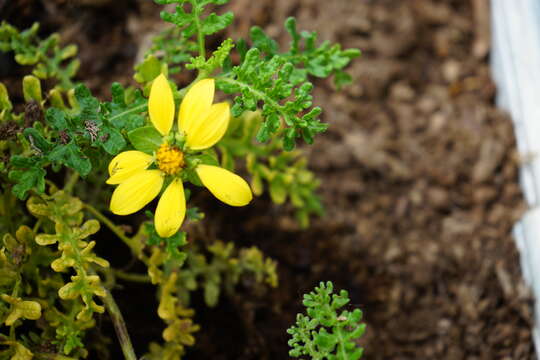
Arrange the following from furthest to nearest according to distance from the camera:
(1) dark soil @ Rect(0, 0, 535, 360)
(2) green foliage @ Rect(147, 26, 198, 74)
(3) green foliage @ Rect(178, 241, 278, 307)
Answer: (1) dark soil @ Rect(0, 0, 535, 360)
(3) green foliage @ Rect(178, 241, 278, 307)
(2) green foliage @ Rect(147, 26, 198, 74)

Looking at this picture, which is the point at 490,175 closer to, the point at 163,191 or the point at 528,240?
the point at 528,240

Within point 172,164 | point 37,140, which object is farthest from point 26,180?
point 172,164

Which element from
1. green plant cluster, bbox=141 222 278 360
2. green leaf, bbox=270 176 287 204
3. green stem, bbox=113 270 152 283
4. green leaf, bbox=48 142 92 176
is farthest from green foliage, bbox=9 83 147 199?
green leaf, bbox=270 176 287 204

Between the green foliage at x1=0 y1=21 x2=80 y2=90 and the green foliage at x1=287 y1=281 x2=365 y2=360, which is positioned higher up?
the green foliage at x1=0 y1=21 x2=80 y2=90

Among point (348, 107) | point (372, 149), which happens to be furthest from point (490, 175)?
point (348, 107)

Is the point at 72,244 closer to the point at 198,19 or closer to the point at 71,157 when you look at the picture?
the point at 71,157

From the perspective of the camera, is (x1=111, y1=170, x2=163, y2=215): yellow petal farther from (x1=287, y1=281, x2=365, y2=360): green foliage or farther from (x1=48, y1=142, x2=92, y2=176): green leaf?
(x1=287, y1=281, x2=365, y2=360): green foliage
